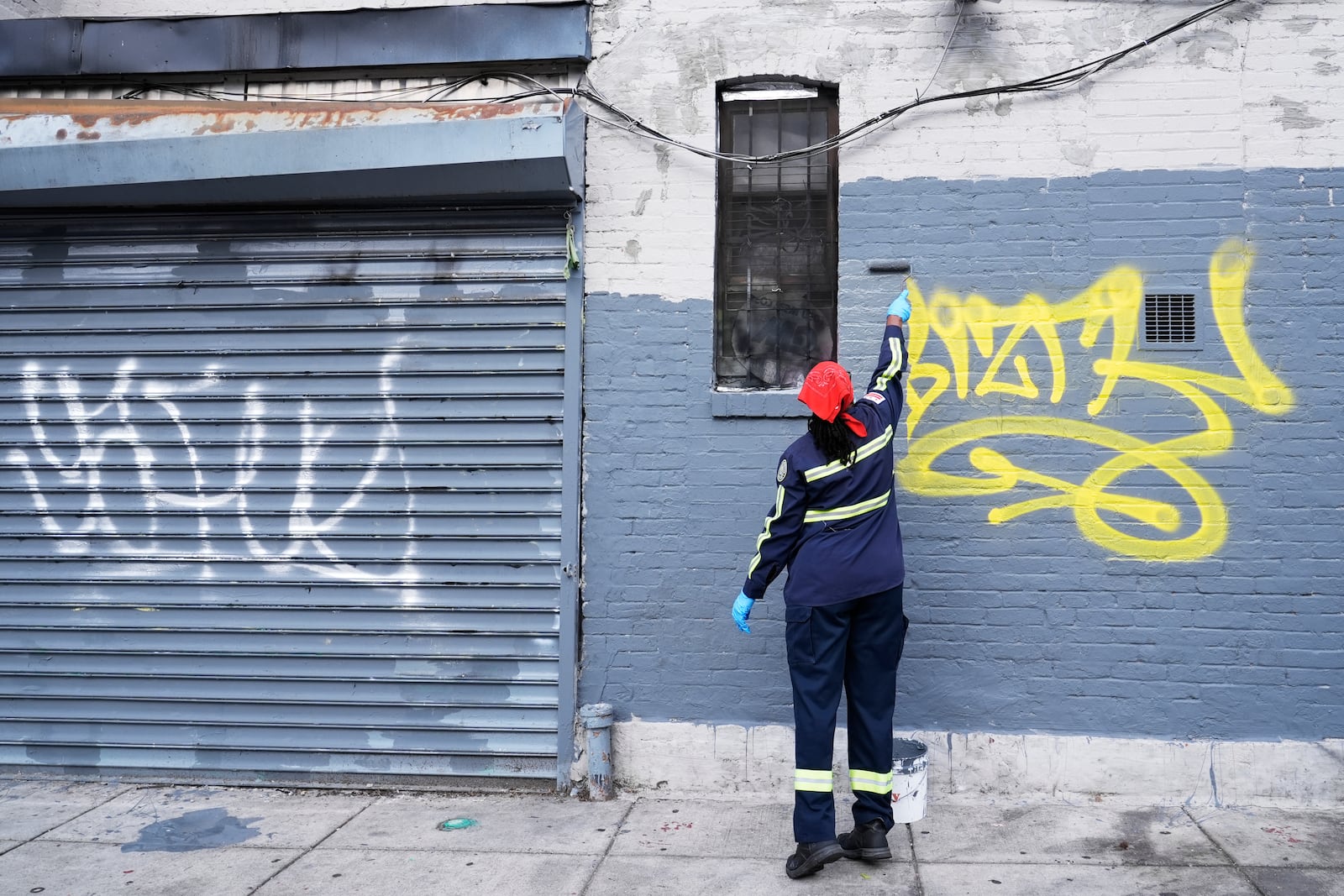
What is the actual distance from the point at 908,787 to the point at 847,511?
60.2 inches

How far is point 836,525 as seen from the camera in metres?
4.68

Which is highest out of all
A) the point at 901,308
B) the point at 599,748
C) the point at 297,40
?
the point at 297,40

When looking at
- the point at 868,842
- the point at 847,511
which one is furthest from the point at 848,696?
the point at 847,511

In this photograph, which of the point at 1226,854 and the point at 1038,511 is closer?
the point at 1226,854

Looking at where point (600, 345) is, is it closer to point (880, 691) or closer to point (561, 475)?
point (561, 475)

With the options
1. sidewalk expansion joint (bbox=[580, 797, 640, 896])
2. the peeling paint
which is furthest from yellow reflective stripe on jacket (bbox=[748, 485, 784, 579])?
the peeling paint

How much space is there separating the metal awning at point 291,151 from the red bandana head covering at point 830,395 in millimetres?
1938

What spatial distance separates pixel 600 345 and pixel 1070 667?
3042 millimetres

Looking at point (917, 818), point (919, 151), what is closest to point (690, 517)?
point (917, 818)

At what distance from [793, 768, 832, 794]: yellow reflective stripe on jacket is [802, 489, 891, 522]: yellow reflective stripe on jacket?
110 centimetres

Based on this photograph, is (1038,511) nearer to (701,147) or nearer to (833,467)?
(833,467)

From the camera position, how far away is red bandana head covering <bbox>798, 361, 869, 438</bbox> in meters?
4.57

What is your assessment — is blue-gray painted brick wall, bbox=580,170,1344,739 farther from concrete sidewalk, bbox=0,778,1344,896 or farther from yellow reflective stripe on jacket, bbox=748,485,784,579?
yellow reflective stripe on jacket, bbox=748,485,784,579

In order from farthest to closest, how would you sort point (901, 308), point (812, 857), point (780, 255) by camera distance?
point (780, 255) < point (901, 308) < point (812, 857)
